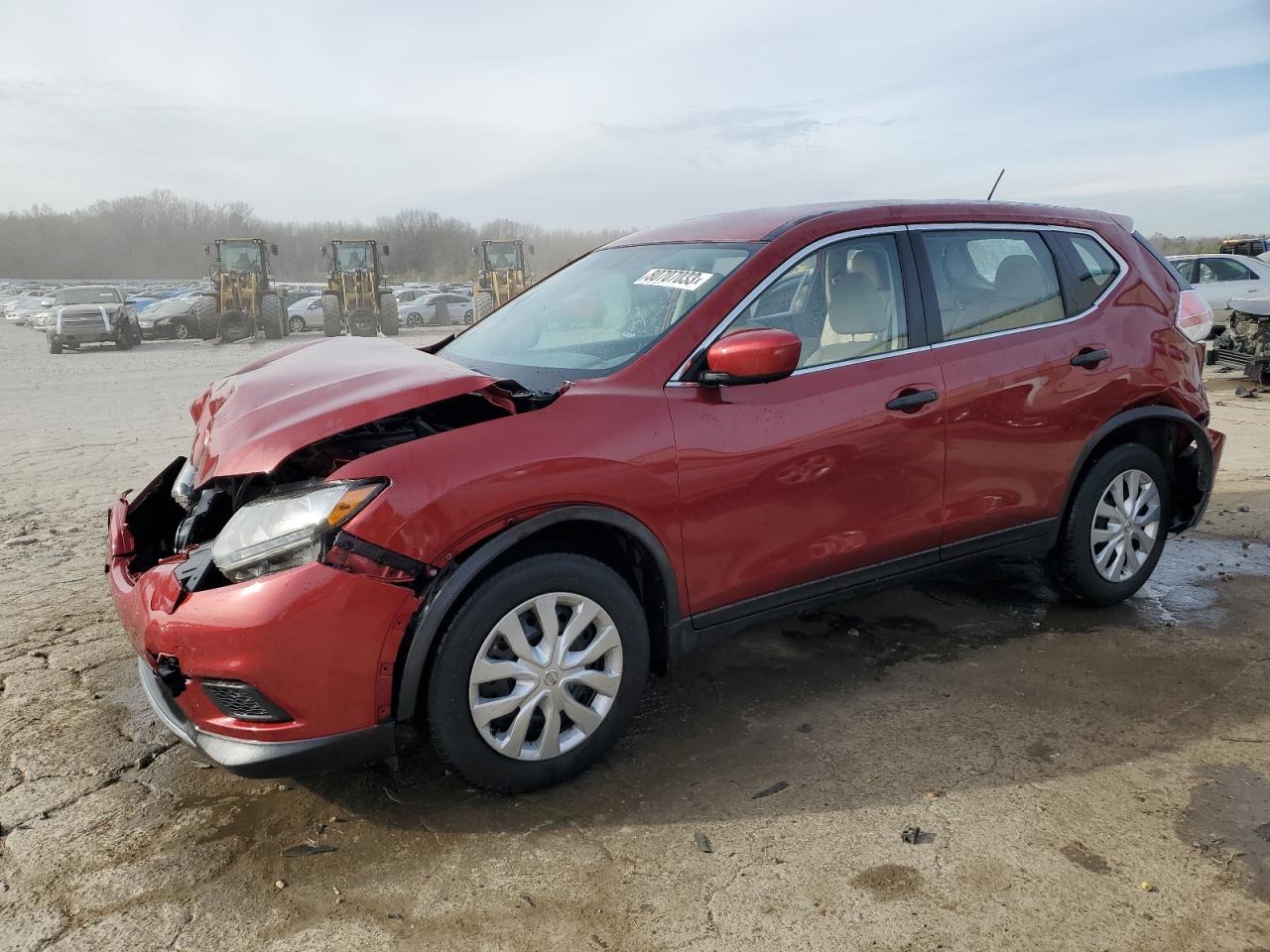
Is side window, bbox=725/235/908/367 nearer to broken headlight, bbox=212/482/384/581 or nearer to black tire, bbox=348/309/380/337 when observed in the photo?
broken headlight, bbox=212/482/384/581

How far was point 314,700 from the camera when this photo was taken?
2469 mm

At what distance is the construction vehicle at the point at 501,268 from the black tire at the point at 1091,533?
79.1ft

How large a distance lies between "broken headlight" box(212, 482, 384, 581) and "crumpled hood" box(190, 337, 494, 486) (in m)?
0.15

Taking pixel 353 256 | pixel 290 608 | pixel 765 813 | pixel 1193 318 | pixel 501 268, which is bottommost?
pixel 765 813

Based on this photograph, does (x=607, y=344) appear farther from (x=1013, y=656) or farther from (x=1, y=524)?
(x=1, y=524)

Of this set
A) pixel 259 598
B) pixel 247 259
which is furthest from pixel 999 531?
pixel 247 259

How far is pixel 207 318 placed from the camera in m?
24.2

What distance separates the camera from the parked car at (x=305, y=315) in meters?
28.5

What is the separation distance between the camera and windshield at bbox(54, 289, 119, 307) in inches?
969

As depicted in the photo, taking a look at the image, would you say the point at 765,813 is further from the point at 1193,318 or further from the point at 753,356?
the point at 1193,318

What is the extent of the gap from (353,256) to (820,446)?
24.9m

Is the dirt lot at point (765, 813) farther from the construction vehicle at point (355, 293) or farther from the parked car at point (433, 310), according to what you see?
the parked car at point (433, 310)

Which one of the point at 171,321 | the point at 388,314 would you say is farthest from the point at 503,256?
the point at 171,321

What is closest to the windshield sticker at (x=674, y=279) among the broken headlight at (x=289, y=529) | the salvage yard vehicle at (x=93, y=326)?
the broken headlight at (x=289, y=529)
